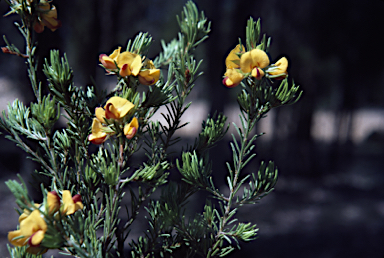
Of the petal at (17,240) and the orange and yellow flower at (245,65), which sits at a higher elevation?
the orange and yellow flower at (245,65)

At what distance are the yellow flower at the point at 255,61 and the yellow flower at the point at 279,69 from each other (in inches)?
0.7

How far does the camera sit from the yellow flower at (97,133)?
38cm

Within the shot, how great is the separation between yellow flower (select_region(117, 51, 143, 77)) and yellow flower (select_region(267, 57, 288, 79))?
0.19 m

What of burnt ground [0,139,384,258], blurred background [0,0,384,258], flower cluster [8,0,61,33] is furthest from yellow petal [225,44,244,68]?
burnt ground [0,139,384,258]

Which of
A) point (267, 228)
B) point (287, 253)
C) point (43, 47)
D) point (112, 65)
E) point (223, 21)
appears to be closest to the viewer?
point (112, 65)

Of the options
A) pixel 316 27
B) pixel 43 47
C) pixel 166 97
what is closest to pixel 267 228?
pixel 316 27

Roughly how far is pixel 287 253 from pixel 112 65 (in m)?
2.54

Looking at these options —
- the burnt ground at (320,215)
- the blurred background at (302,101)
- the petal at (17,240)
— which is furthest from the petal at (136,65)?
the burnt ground at (320,215)

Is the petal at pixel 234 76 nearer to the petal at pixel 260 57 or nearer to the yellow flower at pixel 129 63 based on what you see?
the petal at pixel 260 57

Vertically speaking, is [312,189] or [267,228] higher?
[312,189]

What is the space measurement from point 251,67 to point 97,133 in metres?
0.24

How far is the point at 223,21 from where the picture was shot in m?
2.62

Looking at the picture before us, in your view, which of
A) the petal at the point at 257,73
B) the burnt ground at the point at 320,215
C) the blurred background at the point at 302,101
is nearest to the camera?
the petal at the point at 257,73

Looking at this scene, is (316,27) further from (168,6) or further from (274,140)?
(168,6)
